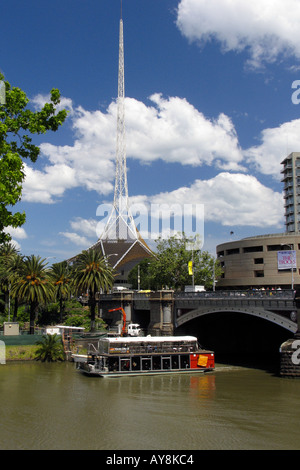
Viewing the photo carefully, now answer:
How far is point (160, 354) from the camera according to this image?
5112cm

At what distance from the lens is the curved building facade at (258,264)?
96875 mm

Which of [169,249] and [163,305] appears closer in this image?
[163,305]

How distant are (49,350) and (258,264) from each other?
191 ft

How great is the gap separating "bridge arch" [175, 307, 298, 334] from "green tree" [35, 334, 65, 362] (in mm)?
18256

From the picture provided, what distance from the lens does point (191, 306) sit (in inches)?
2559

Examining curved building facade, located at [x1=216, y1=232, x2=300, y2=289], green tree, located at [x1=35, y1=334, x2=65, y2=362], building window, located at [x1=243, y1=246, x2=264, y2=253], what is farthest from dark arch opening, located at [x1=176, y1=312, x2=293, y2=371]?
building window, located at [x1=243, y1=246, x2=264, y2=253]

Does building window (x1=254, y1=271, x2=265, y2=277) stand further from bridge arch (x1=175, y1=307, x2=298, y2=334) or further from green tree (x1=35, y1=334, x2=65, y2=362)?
green tree (x1=35, y1=334, x2=65, y2=362)

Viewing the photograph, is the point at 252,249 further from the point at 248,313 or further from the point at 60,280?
the point at 248,313

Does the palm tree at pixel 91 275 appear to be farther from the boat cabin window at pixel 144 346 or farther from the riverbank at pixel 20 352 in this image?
the boat cabin window at pixel 144 346

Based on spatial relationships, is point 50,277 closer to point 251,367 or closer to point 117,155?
point 251,367

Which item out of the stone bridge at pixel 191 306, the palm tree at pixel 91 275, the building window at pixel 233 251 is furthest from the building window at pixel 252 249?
the palm tree at pixel 91 275

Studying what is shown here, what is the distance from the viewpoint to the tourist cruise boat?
49.4 meters

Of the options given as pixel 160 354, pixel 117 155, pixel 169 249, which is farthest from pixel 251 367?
pixel 117 155

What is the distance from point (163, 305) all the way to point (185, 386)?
24757 millimetres
